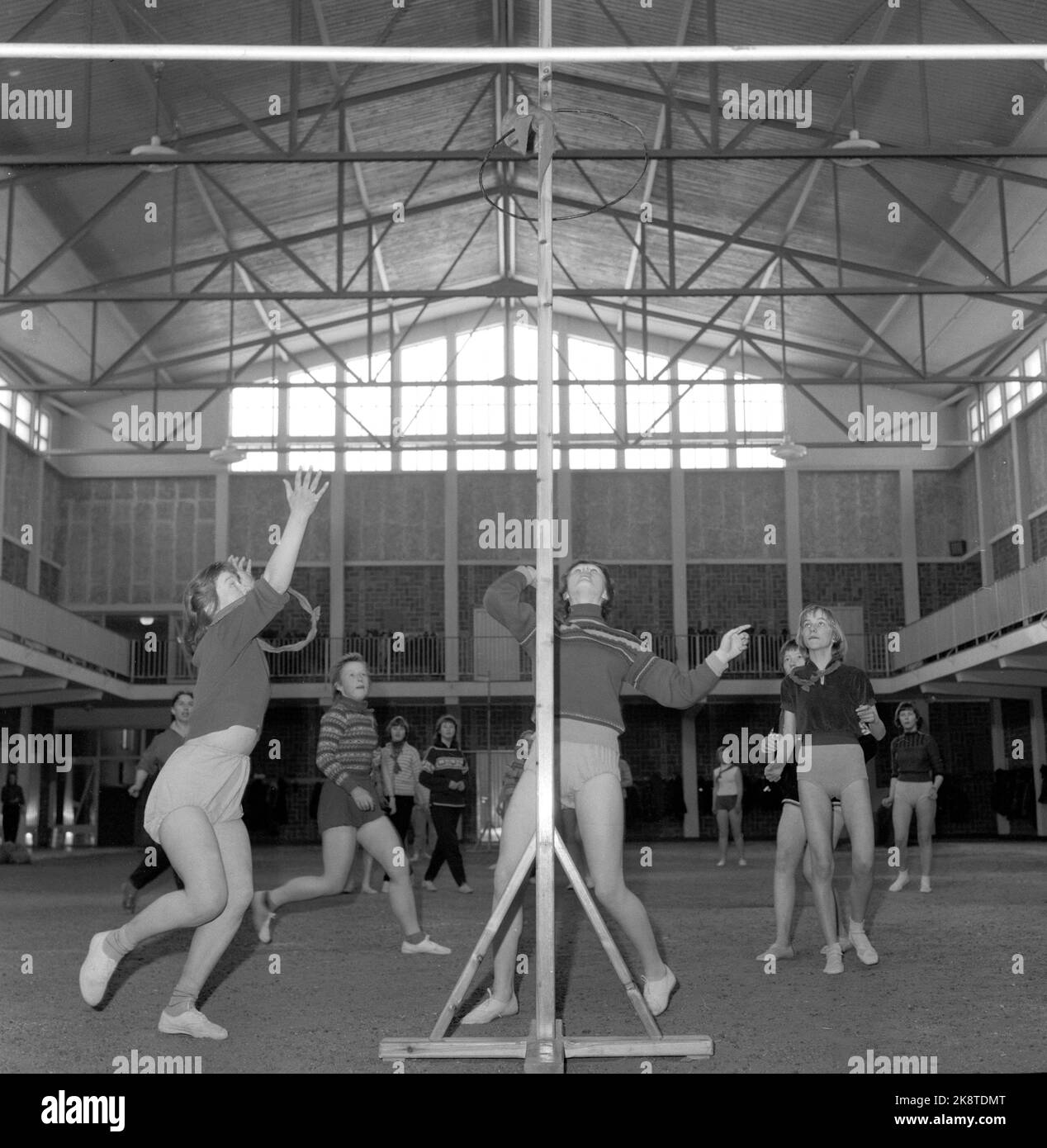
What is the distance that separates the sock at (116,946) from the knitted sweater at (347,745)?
7.74 feet

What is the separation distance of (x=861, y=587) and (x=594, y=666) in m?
27.6

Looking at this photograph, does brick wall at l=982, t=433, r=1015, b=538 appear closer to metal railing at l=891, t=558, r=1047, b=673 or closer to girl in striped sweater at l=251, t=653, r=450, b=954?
metal railing at l=891, t=558, r=1047, b=673

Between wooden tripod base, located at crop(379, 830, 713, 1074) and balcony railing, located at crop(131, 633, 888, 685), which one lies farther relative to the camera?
balcony railing, located at crop(131, 633, 888, 685)

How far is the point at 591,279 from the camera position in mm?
30219

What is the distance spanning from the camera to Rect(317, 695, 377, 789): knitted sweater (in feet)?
24.1

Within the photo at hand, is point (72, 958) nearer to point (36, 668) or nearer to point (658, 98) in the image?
point (36, 668)

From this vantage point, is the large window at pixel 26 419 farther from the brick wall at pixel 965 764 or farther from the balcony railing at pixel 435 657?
the brick wall at pixel 965 764

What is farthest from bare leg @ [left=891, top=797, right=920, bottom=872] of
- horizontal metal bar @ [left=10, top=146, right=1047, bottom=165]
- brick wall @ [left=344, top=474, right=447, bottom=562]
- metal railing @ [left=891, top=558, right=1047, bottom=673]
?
brick wall @ [left=344, top=474, right=447, bottom=562]

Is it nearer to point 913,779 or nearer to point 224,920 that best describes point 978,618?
point 913,779

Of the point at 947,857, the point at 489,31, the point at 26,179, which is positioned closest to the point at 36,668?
the point at 26,179

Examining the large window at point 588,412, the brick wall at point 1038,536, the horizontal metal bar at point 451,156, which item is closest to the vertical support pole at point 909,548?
the brick wall at point 1038,536

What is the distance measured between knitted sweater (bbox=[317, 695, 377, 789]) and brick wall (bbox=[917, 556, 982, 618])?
2602 centimetres

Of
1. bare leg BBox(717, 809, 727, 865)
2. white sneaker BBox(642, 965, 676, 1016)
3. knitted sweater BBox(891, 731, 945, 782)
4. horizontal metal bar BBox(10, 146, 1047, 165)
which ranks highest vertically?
horizontal metal bar BBox(10, 146, 1047, 165)

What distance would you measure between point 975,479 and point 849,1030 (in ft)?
92.2
